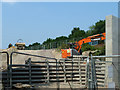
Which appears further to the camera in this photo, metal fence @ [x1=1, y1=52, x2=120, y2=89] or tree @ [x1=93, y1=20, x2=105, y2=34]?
tree @ [x1=93, y1=20, x2=105, y2=34]

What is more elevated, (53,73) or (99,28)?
(99,28)

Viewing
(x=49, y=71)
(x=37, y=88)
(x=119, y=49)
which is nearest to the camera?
(x=37, y=88)

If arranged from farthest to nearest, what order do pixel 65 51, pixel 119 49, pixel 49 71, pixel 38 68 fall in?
pixel 65 51 < pixel 119 49 < pixel 49 71 < pixel 38 68

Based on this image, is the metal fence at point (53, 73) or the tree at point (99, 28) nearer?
the metal fence at point (53, 73)

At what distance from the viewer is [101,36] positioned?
17328mm

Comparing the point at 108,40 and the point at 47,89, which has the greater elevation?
the point at 108,40

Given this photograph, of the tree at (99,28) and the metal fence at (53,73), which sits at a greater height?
the tree at (99,28)

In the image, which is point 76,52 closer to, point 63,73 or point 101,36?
point 101,36

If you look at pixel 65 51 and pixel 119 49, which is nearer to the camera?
pixel 119 49

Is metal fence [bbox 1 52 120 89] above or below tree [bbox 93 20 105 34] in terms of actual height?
below

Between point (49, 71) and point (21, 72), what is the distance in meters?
2.03

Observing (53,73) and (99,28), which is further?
(99,28)

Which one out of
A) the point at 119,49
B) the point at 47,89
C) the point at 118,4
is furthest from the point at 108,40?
the point at 47,89

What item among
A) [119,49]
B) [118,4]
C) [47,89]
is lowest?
[47,89]
